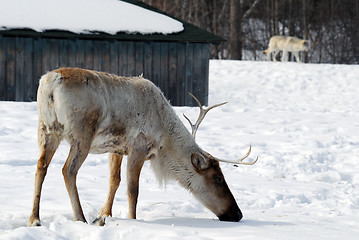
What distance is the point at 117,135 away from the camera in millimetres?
5516

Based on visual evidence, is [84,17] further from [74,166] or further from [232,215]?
[74,166]

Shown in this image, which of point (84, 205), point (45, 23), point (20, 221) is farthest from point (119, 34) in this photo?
point (20, 221)

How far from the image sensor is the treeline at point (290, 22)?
1152 inches

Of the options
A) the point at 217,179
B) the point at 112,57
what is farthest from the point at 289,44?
the point at 217,179

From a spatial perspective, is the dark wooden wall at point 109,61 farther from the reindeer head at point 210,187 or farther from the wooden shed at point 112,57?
the reindeer head at point 210,187

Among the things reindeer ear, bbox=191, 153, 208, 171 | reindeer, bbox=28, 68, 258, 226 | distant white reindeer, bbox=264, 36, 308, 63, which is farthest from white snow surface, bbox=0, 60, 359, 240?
distant white reindeer, bbox=264, 36, 308, 63

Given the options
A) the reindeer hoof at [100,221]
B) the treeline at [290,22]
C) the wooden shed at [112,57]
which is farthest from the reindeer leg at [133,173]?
the treeline at [290,22]

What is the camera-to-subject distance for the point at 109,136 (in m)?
5.47

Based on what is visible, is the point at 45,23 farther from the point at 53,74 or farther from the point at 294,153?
the point at 53,74

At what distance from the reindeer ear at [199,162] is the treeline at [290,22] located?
74.9 feet

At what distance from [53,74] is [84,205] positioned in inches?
59.1

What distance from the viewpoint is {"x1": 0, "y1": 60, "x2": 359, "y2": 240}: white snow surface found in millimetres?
5035

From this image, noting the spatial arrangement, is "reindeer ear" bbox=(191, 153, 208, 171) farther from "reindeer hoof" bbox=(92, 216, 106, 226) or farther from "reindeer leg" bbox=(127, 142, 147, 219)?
"reindeer hoof" bbox=(92, 216, 106, 226)

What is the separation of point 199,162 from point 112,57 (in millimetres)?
9277
